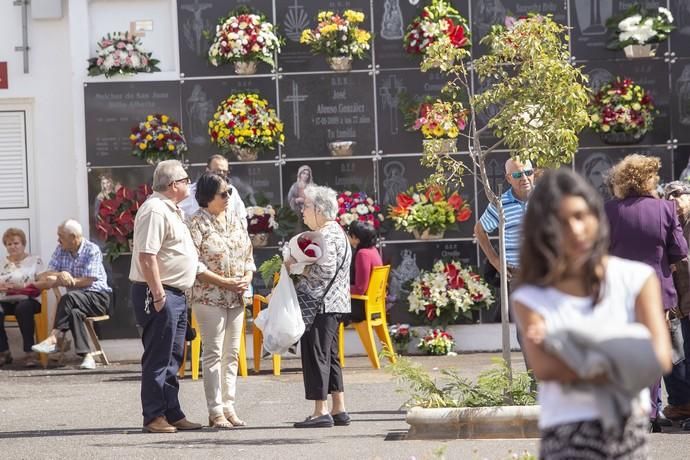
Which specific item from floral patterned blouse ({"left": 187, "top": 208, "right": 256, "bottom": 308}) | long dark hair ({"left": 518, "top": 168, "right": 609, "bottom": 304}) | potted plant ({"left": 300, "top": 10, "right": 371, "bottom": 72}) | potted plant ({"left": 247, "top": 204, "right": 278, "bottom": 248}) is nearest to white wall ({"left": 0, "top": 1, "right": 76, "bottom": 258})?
potted plant ({"left": 247, "top": 204, "right": 278, "bottom": 248})

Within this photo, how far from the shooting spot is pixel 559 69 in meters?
8.77

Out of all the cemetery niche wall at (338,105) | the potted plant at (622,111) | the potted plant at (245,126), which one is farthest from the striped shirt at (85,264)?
the potted plant at (622,111)

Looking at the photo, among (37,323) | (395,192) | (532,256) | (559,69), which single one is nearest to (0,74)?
(37,323)

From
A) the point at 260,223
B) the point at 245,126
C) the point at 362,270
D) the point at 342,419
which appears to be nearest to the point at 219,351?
the point at 342,419

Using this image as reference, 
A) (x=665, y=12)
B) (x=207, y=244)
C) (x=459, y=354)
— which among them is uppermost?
(x=665, y=12)

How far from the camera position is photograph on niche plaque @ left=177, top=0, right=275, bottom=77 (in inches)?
585

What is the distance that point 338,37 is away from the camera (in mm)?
14516

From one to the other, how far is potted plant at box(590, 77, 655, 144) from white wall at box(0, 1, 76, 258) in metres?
5.76

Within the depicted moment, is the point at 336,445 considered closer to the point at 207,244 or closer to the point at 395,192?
the point at 207,244

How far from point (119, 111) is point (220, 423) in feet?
21.2

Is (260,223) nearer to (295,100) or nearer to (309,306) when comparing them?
(295,100)

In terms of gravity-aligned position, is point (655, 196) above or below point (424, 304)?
above

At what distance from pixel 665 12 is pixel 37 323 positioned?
24.6 feet

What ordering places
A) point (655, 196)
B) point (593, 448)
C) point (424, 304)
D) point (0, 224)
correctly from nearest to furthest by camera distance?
point (593, 448)
point (655, 196)
point (424, 304)
point (0, 224)
